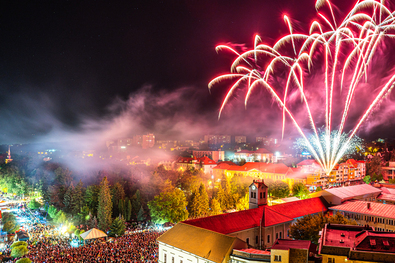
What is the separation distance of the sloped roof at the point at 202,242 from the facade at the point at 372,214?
18.0 metres

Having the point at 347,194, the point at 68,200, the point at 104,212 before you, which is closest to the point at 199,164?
the point at 68,200

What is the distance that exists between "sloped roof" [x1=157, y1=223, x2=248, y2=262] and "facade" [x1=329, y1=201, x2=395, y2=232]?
18.0 meters

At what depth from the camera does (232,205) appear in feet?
153

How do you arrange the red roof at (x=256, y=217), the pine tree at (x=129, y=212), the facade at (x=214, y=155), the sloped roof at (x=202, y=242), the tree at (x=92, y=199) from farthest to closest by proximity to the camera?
1. the facade at (x=214, y=155)
2. the tree at (x=92, y=199)
3. the pine tree at (x=129, y=212)
4. the red roof at (x=256, y=217)
5. the sloped roof at (x=202, y=242)

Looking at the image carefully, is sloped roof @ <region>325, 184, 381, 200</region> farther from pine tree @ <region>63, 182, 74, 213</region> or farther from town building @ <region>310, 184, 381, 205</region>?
pine tree @ <region>63, 182, 74, 213</region>

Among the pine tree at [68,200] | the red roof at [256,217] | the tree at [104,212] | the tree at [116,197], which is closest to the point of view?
the red roof at [256,217]

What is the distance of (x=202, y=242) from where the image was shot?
21781 millimetres

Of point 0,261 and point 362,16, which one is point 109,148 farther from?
point 362,16

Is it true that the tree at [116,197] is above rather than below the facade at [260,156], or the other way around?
below

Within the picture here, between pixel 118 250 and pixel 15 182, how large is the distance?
52.4 meters

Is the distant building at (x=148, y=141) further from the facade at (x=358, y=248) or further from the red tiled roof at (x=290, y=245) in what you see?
the facade at (x=358, y=248)

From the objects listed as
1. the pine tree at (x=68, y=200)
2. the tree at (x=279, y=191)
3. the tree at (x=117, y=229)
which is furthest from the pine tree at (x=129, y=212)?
the tree at (x=279, y=191)

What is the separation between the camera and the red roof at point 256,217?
2545cm

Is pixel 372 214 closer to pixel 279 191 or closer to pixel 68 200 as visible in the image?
pixel 279 191
